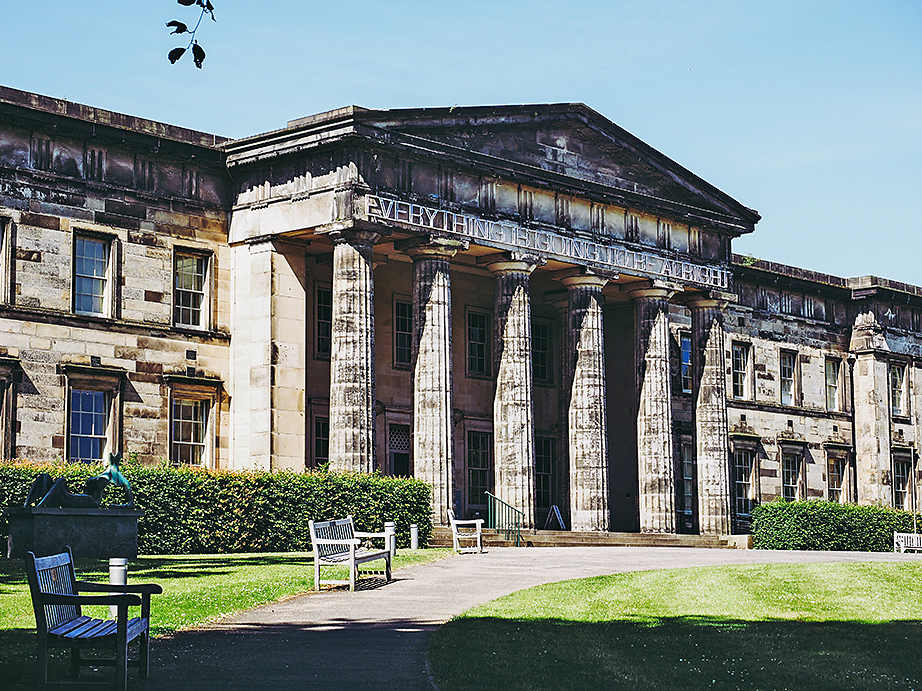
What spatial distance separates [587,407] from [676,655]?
23643 mm

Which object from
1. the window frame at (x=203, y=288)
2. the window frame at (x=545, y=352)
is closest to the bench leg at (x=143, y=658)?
the window frame at (x=203, y=288)

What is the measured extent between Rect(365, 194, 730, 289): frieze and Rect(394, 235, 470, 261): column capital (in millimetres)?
276

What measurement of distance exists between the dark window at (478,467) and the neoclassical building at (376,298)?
11cm

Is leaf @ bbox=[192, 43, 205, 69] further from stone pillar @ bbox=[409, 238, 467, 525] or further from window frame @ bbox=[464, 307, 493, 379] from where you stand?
window frame @ bbox=[464, 307, 493, 379]

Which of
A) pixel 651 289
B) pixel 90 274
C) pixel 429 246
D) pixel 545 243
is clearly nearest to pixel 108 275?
pixel 90 274

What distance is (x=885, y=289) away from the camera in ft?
174

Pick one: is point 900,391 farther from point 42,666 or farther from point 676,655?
point 42,666

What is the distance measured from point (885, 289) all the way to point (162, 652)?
4385 centimetres

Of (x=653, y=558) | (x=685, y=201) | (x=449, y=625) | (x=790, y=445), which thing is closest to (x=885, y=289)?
(x=790, y=445)

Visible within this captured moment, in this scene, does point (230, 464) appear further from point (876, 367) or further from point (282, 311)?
point (876, 367)

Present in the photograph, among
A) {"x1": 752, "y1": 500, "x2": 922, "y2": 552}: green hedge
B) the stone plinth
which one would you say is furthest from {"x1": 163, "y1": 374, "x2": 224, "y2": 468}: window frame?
{"x1": 752, "y1": 500, "x2": 922, "y2": 552}: green hedge

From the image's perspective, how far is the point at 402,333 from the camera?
39.2 metres

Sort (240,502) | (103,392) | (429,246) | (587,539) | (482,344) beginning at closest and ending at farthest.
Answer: (240,502) < (103,392) < (429,246) < (587,539) < (482,344)

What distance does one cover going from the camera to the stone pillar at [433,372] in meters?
33.9
